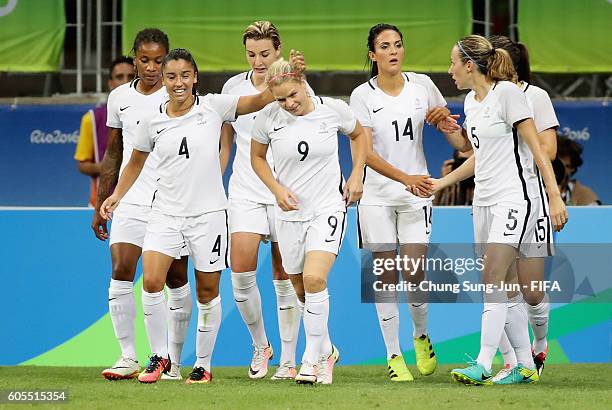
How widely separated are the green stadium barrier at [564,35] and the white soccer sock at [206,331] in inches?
197

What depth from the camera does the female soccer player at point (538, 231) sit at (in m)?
9.09

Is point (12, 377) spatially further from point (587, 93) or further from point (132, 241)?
point (587, 93)

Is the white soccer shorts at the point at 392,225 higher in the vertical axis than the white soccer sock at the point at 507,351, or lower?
higher

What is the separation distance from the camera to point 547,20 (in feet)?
43.3

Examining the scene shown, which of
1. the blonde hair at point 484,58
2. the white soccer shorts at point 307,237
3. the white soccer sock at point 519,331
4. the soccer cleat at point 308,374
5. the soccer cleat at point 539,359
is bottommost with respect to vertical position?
the soccer cleat at point 539,359

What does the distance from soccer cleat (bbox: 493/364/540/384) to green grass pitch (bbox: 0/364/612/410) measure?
0.11m

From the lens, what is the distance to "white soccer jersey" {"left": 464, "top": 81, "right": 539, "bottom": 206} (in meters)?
8.92

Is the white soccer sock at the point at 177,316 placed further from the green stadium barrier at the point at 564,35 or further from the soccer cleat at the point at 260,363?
the green stadium barrier at the point at 564,35

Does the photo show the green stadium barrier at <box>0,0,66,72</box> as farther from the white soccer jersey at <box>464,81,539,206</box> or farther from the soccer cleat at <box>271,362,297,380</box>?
the white soccer jersey at <box>464,81,539,206</box>

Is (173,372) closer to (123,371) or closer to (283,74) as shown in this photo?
(123,371)

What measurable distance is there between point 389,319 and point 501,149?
1432 millimetres

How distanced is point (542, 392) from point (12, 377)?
3507mm

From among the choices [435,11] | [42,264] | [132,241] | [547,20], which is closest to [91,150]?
[42,264]

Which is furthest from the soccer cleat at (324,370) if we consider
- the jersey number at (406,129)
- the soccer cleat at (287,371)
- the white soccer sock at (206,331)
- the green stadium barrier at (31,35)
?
the green stadium barrier at (31,35)
